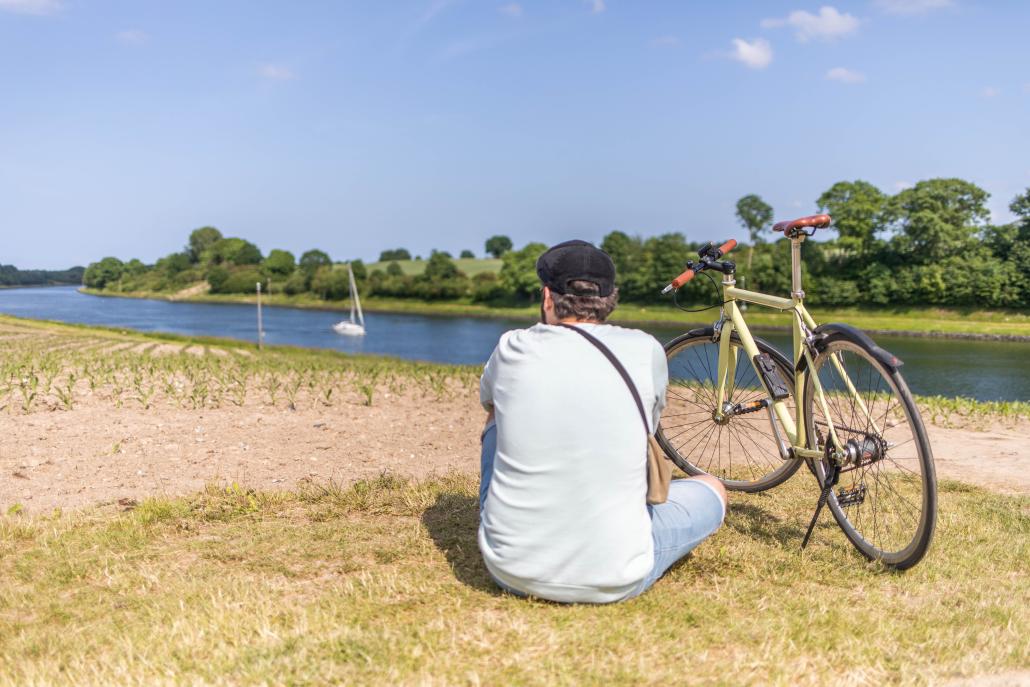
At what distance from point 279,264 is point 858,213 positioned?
5288 inches

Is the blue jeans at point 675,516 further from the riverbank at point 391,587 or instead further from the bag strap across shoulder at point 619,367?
the bag strap across shoulder at point 619,367

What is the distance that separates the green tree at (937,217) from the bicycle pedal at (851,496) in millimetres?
81603

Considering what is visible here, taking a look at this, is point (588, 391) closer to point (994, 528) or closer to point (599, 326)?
point (599, 326)

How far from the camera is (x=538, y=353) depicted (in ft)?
10.2

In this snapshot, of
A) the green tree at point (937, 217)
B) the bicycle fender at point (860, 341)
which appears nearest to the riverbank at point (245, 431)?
the bicycle fender at point (860, 341)

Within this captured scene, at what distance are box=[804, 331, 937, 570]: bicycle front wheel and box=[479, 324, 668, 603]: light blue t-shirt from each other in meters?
1.28

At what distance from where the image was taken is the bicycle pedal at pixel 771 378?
14.6 feet

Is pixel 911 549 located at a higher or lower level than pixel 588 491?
lower

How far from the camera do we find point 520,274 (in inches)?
Answer: 4377

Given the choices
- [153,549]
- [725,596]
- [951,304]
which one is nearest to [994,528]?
[725,596]

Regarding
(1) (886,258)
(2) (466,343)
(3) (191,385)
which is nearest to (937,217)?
(1) (886,258)

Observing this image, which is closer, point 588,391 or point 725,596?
point 588,391

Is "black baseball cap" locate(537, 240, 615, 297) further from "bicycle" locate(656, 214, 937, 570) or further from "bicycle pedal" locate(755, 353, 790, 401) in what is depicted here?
"bicycle pedal" locate(755, 353, 790, 401)

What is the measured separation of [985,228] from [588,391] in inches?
3547
